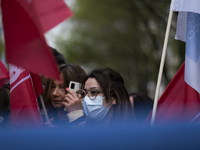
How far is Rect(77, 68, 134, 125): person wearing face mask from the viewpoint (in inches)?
115

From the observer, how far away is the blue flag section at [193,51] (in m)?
2.91

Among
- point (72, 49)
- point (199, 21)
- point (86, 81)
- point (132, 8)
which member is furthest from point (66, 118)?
point (72, 49)

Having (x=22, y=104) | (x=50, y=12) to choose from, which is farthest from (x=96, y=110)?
(x=50, y=12)

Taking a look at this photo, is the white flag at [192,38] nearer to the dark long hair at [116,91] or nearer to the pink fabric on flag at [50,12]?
the dark long hair at [116,91]

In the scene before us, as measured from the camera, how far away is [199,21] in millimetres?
3008

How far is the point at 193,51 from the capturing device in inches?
118

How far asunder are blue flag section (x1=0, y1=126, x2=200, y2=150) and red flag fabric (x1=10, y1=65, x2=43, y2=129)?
1239mm

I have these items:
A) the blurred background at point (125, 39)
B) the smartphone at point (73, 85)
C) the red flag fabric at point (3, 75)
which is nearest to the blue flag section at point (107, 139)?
the red flag fabric at point (3, 75)

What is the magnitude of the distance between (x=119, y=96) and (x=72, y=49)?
16094 millimetres

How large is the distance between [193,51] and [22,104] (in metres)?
1.63

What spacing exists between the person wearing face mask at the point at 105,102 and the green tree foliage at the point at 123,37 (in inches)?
284

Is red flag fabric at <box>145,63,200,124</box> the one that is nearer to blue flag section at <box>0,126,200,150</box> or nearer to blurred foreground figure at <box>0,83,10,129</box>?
blue flag section at <box>0,126,200,150</box>

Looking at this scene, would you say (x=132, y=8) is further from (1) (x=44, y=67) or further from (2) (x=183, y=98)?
(1) (x=44, y=67)

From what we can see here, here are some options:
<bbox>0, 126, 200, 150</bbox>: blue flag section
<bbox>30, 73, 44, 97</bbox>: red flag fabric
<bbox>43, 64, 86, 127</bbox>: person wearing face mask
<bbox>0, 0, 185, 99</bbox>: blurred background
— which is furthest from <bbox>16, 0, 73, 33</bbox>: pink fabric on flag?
<bbox>0, 0, 185, 99</bbox>: blurred background
